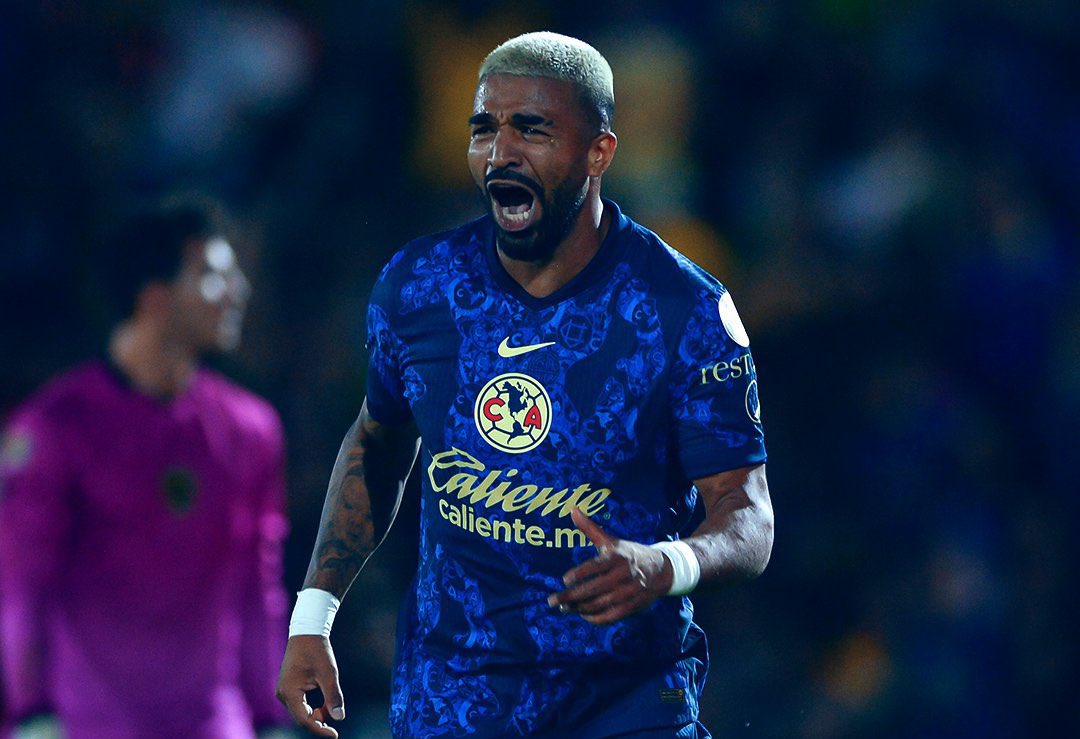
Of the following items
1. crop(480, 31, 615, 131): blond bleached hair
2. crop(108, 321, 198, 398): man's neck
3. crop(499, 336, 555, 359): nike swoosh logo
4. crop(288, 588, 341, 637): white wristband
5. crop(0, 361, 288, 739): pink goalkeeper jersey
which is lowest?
crop(0, 361, 288, 739): pink goalkeeper jersey

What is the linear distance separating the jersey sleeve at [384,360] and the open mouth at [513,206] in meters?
0.32

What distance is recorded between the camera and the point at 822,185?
24.7 feet

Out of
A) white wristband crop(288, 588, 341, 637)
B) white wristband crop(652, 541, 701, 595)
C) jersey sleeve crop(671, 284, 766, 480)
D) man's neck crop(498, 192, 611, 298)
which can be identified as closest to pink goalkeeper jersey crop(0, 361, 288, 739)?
white wristband crop(288, 588, 341, 637)

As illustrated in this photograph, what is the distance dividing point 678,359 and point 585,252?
0.34 m

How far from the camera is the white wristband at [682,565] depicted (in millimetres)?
2727

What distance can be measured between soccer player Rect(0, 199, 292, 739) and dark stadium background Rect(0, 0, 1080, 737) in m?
1.22

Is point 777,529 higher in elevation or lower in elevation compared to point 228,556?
lower

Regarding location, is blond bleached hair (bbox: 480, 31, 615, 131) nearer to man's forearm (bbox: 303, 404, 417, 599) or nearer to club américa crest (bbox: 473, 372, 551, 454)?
club américa crest (bbox: 473, 372, 551, 454)

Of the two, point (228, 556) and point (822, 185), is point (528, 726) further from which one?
point (822, 185)

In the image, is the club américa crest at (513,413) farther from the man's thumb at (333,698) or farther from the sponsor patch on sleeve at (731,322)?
the man's thumb at (333,698)

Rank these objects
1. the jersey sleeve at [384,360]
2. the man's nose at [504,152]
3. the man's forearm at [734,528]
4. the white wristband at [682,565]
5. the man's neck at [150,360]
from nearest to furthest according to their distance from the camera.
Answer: the white wristband at [682,565] → the man's forearm at [734,528] → the man's nose at [504,152] → the jersey sleeve at [384,360] → the man's neck at [150,360]

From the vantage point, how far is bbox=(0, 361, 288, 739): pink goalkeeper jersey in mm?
4820

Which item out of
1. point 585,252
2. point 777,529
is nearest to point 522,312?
point 585,252

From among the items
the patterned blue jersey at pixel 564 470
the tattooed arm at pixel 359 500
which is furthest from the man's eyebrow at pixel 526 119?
the tattooed arm at pixel 359 500
